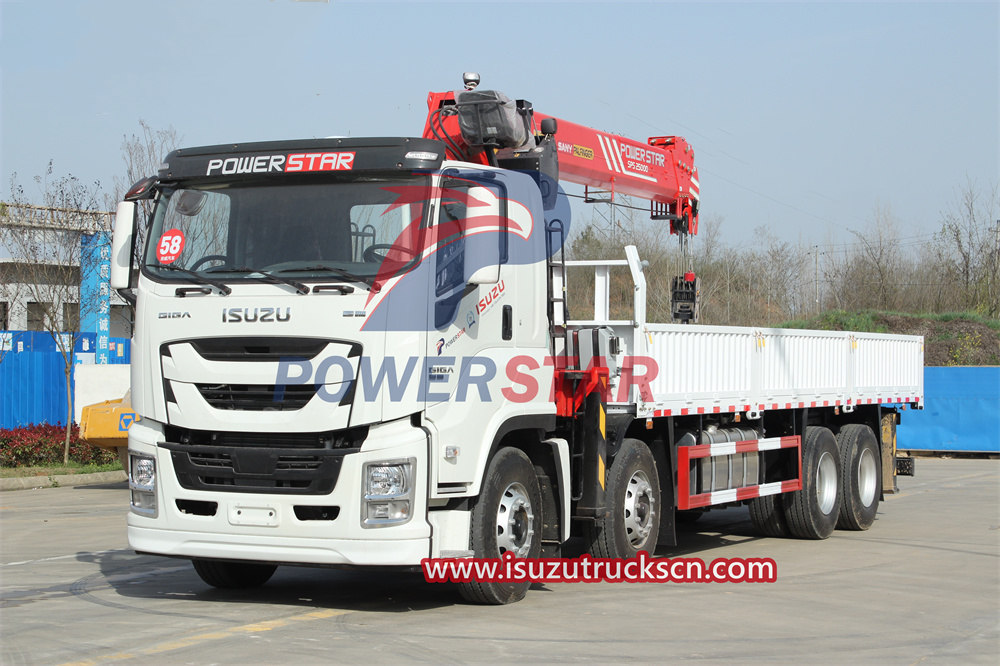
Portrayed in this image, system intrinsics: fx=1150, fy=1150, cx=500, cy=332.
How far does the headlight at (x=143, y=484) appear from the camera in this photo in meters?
8.00

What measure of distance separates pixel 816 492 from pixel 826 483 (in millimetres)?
553

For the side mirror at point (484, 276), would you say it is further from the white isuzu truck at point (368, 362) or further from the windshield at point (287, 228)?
the windshield at point (287, 228)

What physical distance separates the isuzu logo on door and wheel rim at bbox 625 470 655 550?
11.8 ft

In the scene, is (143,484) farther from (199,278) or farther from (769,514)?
(769,514)

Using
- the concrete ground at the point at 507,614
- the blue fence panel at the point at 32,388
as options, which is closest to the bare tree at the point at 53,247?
the blue fence panel at the point at 32,388

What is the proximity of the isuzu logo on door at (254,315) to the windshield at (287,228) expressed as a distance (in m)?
0.26

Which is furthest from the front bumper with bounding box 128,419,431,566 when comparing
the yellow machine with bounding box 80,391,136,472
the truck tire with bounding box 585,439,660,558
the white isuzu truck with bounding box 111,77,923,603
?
the yellow machine with bounding box 80,391,136,472

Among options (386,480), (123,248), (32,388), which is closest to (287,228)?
(123,248)

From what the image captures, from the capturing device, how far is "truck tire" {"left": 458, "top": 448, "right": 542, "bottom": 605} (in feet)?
25.8

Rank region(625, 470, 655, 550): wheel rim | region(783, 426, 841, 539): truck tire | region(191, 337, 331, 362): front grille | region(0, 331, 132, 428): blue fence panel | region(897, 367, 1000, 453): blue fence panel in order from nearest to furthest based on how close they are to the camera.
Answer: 1. region(191, 337, 331, 362): front grille
2. region(625, 470, 655, 550): wheel rim
3. region(783, 426, 841, 539): truck tire
4. region(0, 331, 132, 428): blue fence panel
5. region(897, 367, 1000, 453): blue fence panel

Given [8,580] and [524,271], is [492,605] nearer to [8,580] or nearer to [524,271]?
[524,271]

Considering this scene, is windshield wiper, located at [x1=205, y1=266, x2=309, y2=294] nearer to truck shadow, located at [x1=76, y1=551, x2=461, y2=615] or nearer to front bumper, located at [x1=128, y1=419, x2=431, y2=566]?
front bumper, located at [x1=128, y1=419, x2=431, y2=566]

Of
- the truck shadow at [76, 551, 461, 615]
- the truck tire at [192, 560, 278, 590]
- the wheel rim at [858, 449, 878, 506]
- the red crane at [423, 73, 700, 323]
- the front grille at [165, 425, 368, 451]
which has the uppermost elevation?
the red crane at [423, 73, 700, 323]

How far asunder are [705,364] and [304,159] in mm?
4614
